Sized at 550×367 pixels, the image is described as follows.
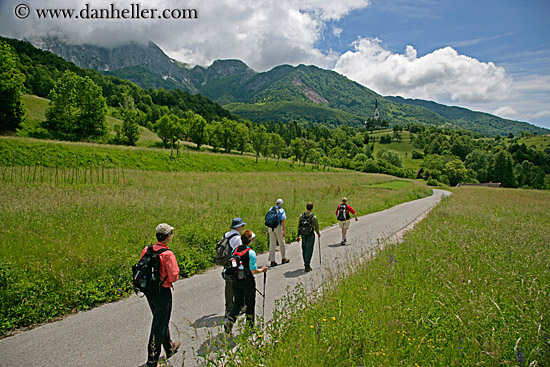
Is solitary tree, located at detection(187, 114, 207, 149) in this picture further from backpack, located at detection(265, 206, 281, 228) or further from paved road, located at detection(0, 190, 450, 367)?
paved road, located at detection(0, 190, 450, 367)

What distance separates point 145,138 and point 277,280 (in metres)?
71.9

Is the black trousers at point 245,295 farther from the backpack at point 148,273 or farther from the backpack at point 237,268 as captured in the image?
the backpack at point 148,273

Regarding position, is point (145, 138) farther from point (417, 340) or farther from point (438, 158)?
point (438, 158)

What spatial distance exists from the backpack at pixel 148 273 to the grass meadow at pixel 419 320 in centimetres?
142

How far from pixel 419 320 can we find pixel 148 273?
408 cm

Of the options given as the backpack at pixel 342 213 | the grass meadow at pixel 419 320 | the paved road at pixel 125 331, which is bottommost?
the paved road at pixel 125 331

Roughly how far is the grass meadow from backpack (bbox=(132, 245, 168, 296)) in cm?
142

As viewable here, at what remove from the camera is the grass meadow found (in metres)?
3.74

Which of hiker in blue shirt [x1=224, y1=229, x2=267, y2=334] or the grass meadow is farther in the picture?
hiker in blue shirt [x1=224, y1=229, x2=267, y2=334]

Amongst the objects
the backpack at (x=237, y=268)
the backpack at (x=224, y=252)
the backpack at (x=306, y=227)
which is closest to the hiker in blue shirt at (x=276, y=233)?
the backpack at (x=306, y=227)

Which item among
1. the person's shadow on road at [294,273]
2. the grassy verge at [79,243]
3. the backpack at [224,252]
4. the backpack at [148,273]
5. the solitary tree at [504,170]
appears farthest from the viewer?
the solitary tree at [504,170]

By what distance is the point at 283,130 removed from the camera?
148m

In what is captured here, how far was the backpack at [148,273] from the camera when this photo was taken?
163 inches

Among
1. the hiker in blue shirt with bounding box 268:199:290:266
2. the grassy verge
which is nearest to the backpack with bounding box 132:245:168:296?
the grassy verge
